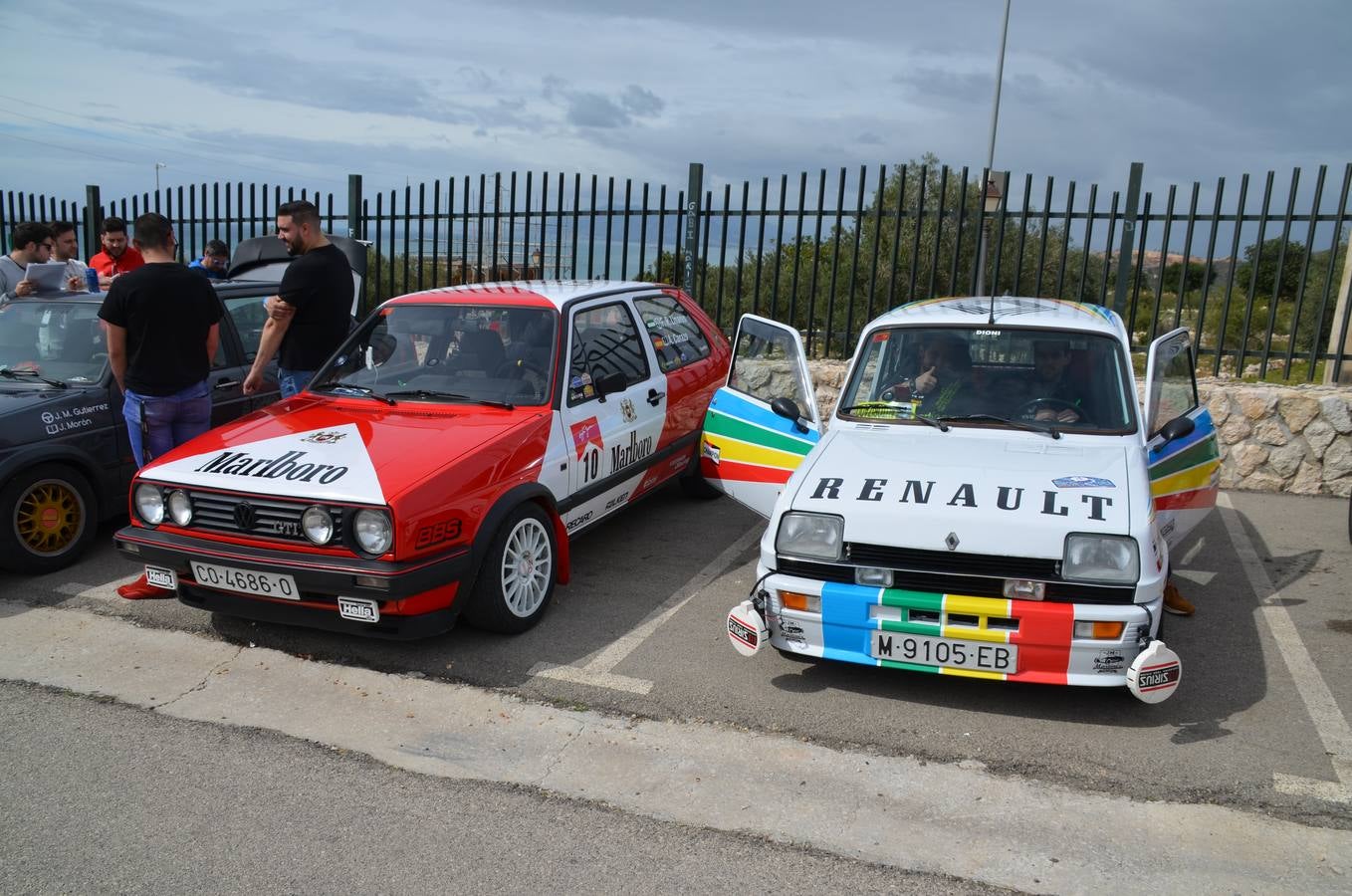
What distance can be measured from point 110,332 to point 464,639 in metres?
2.73

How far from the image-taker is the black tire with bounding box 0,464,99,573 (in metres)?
5.73

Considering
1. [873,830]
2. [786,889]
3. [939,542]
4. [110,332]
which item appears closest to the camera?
[786,889]

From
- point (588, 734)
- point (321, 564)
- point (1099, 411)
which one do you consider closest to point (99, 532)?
point (321, 564)

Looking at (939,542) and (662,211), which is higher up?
(662,211)

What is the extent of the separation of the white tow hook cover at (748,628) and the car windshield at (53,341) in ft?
15.0

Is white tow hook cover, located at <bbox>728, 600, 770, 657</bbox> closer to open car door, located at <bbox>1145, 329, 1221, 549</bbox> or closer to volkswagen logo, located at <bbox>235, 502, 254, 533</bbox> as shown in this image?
open car door, located at <bbox>1145, 329, 1221, 549</bbox>

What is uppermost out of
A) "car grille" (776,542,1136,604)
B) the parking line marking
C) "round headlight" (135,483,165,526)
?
"car grille" (776,542,1136,604)

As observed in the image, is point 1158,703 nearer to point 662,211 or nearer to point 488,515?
point 488,515

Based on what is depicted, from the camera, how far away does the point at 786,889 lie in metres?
3.11

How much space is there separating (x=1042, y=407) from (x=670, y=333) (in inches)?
113

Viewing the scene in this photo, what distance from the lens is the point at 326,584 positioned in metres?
4.46

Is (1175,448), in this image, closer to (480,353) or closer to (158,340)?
(480,353)

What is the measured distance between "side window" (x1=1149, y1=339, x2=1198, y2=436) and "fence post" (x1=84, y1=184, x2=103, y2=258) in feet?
48.7

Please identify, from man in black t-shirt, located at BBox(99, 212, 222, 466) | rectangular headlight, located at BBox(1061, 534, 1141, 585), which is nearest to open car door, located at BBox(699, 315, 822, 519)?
rectangular headlight, located at BBox(1061, 534, 1141, 585)
